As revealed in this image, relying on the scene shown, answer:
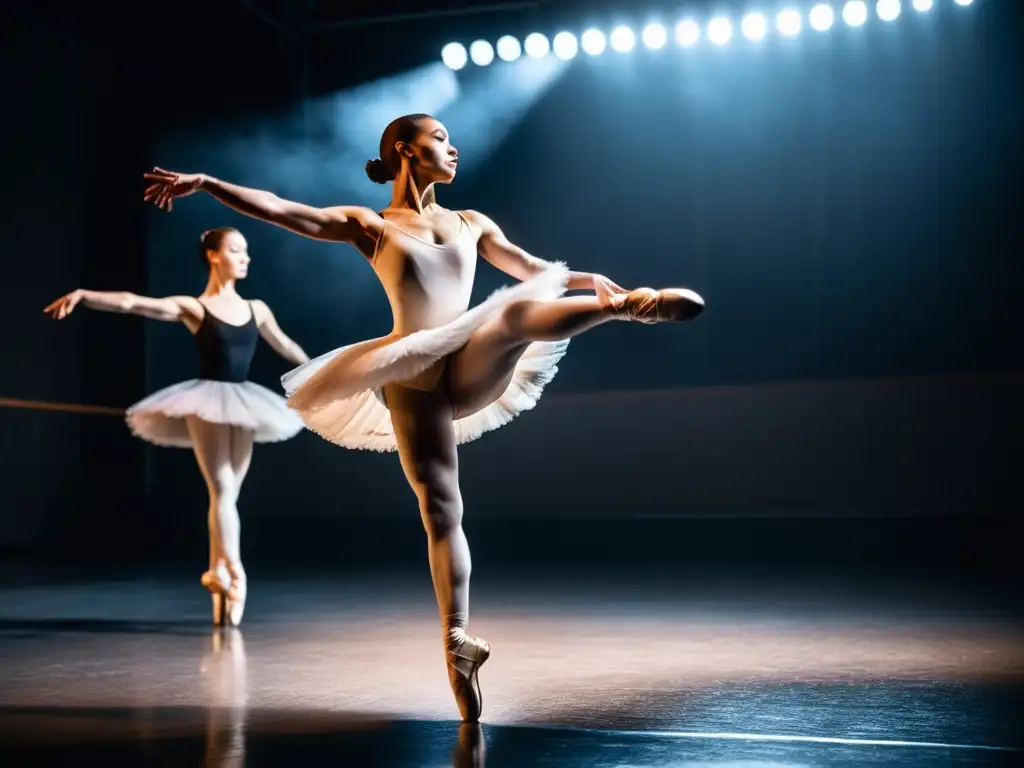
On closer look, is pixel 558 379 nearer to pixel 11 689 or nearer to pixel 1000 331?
pixel 1000 331

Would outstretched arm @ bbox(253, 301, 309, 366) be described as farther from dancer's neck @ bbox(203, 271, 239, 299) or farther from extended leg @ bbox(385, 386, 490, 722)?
extended leg @ bbox(385, 386, 490, 722)

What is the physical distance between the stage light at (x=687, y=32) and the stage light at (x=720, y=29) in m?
0.10

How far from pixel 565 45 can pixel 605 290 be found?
5.26 meters

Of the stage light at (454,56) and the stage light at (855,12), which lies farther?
the stage light at (454,56)

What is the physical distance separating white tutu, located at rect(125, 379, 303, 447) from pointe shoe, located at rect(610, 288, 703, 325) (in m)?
1.92

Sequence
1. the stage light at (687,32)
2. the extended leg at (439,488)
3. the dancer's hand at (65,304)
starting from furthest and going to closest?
1. the stage light at (687,32)
2. the dancer's hand at (65,304)
3. the extended leg at (439,488)

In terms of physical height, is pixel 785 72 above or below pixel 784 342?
above

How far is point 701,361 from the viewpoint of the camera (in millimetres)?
6785

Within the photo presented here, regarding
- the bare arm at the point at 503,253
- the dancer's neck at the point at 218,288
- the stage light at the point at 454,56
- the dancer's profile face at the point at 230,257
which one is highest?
the stage light at the point at 454,56

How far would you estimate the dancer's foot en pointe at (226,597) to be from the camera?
11.5 ft

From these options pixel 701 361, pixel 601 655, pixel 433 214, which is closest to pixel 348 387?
pixel 433 214

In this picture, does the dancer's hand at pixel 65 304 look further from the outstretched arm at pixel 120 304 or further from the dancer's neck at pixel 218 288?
the dancer's neck at pixel 218 288

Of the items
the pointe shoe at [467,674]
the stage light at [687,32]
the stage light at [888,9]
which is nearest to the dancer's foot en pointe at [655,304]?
the pointe shoe at [467,674]

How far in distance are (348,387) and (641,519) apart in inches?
201
